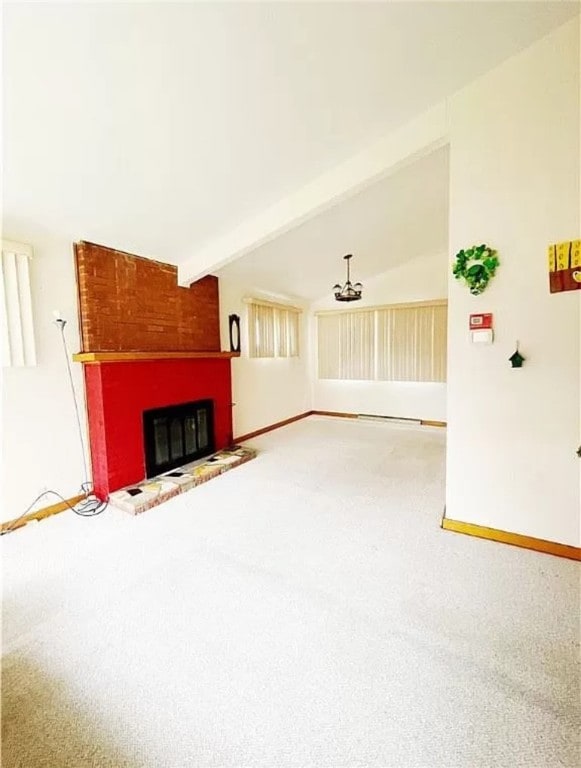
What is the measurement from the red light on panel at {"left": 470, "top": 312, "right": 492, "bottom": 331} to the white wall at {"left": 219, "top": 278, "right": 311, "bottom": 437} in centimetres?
314

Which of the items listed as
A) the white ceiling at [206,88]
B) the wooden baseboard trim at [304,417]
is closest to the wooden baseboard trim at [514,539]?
the white ceiling at [206,88]

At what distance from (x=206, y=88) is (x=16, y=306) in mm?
1952

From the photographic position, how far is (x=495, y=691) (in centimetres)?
129

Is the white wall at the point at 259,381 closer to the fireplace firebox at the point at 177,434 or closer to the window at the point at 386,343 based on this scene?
the window at the point at 386,343

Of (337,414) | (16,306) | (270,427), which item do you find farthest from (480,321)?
(337,414)

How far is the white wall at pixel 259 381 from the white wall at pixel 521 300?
3.10 metres

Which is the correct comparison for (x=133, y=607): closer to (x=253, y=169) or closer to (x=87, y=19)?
(x=87, y=19)

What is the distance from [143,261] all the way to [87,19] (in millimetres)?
1973

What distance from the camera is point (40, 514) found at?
2.71 metres

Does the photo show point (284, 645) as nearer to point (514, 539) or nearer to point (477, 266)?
point (514, 539)

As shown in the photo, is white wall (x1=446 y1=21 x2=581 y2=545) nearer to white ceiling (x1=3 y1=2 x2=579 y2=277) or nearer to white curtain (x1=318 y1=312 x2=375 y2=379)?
white ceiling (x1=3 y1=2 x2=579 y2=277)

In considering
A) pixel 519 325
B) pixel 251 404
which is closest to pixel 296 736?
pixel 519 325

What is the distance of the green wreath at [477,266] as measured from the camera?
7.21ft

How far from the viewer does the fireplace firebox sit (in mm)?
3381
